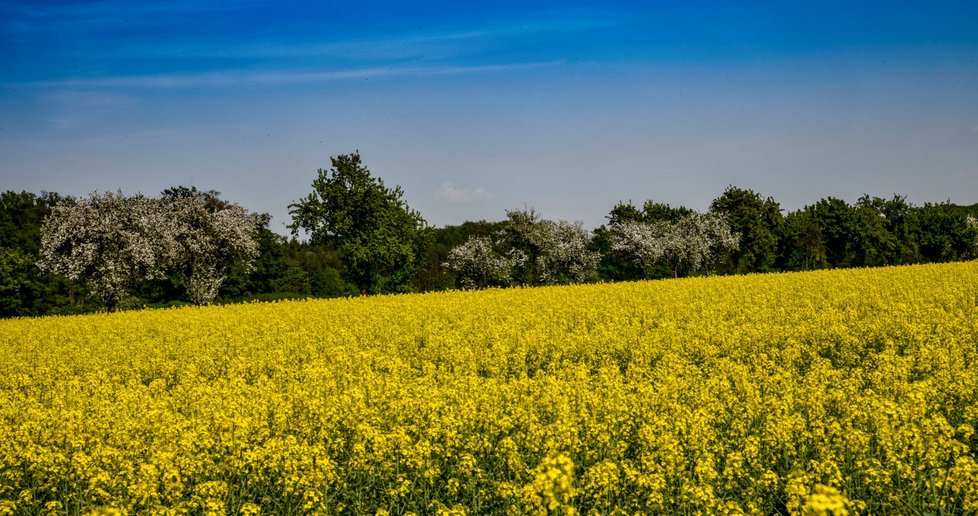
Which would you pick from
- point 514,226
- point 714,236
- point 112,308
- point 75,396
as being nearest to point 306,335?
point 75,396

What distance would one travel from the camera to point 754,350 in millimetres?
16000

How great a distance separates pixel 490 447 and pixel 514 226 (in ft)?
Answer: 191

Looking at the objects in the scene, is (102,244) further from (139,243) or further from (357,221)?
(357,221)

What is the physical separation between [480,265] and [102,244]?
3209cm

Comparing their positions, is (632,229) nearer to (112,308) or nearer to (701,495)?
(112,308)

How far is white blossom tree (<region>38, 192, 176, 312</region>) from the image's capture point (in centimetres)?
3781

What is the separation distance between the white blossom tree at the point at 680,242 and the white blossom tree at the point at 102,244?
40.2 metres

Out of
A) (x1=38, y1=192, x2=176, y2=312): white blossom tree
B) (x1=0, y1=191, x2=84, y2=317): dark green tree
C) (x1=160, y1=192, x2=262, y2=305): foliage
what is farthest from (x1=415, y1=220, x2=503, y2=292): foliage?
(x1=0, y1=191, x2=84, y2=317): dark green tree

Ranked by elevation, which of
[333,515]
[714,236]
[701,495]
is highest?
[714,236]

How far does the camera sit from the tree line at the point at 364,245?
40094mm

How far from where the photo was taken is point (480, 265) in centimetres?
6375

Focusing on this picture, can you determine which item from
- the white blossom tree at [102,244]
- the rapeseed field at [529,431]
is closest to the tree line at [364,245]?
the white blossom tree at [102,244]

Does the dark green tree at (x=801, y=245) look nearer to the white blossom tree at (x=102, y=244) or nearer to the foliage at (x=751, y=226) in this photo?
the foliage at (x=751, y=226)

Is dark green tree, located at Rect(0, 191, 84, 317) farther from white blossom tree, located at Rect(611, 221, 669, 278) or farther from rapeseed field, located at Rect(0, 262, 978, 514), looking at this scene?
white blossom tree, located at Rect(611, 221, 669, 278)
